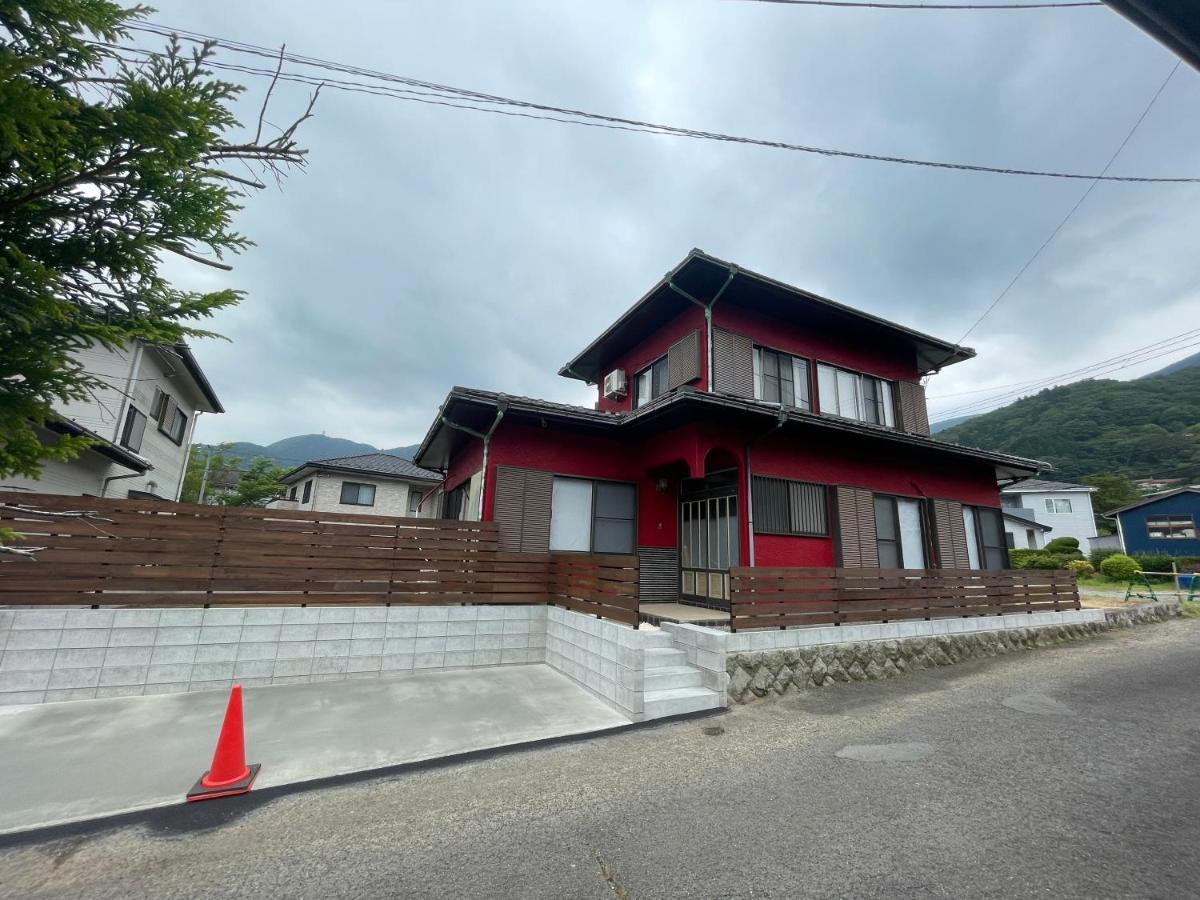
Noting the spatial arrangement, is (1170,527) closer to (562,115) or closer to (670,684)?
(670,684)

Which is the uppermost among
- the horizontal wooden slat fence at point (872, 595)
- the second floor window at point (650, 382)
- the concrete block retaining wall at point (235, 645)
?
the second floor window at point (650, 382)

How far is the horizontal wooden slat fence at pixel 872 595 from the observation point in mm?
Answer: 5250

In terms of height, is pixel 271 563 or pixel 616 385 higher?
pixel 616 385

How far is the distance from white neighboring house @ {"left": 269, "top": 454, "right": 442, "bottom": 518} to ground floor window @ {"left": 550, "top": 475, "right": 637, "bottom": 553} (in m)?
12.0

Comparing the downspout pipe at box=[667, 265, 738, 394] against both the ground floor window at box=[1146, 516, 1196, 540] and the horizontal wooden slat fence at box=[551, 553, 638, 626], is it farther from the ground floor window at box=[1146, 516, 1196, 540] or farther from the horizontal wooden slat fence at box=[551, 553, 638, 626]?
the ground floor window at box=[1146, 516, 1196, 540]

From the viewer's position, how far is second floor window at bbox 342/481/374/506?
1898 centimetres

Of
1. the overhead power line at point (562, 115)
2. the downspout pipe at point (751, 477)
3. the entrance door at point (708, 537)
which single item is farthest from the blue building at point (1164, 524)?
the entrance door at point (708, 537)

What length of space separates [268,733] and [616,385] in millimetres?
8148

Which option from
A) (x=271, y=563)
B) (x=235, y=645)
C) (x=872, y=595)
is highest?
(x=271, y=563)

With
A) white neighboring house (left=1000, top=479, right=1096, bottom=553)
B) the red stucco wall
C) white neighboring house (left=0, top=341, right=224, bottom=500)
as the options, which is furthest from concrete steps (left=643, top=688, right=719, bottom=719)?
white neighboring house (left=1000, top=479, right=1096, bottom=553)

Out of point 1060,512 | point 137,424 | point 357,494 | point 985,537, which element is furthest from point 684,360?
point 1060,512

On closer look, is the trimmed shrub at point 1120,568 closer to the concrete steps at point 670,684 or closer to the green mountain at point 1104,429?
the concrete steps at point 670,684

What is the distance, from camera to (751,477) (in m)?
7.43

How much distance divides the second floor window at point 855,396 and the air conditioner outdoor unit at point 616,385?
4.11 metres
